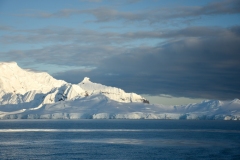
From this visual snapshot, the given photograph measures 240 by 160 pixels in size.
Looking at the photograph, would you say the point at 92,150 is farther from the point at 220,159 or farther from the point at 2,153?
the point at 220,159

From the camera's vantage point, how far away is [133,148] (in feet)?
288

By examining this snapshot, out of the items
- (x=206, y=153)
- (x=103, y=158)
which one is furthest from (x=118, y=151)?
(x=206, y=153)

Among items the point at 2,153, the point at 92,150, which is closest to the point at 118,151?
the point at 92,150

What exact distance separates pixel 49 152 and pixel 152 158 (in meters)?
21.6

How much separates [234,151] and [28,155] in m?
42.0

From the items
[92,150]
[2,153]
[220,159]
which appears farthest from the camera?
[92,150]

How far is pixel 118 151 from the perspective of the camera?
81.9m

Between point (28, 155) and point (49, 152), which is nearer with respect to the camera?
point (28, 155)

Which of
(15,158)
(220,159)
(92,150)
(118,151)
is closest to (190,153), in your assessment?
(220,159)

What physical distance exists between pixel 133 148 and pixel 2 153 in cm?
2825

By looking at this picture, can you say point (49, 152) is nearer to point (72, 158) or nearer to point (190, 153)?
point (72, 158)

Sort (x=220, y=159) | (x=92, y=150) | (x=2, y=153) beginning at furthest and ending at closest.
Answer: (x=92, y=150)
(x=2, y=153)
(x=220, y=159)

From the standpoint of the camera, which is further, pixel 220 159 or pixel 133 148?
pixel 133 148

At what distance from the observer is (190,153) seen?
258 ft
